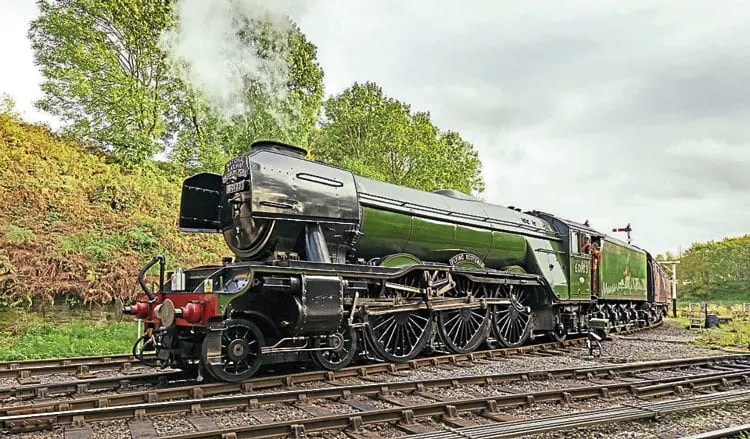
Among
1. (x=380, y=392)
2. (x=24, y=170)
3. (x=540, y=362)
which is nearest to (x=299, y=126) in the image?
(x=24, y=170)

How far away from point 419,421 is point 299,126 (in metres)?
16.8

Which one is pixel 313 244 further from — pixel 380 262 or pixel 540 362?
pixel 540 362

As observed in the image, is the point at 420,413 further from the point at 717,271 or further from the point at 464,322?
the point at 717,271

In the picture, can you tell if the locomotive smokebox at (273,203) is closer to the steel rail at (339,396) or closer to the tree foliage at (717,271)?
the steel rail at (339,396)

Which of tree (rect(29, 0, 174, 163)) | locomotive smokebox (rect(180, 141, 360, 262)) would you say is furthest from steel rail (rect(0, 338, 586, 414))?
tree (rect(29, 0, 174, 163))

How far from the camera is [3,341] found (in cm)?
1109

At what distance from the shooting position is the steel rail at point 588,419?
4.79 m

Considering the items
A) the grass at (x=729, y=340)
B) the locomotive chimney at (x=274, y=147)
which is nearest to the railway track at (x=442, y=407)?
the locomotive chimney at (x=274, y=147)

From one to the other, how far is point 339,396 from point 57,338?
796 cm

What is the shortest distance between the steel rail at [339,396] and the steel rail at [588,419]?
2.08 feet

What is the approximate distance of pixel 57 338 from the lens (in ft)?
37.5

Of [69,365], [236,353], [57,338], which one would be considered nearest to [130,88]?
[57,338]

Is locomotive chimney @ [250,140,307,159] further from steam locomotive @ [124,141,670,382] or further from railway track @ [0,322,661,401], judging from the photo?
railway track @ [0,322,661,401]

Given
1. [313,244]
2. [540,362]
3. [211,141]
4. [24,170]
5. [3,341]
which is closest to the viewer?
[313,244]
